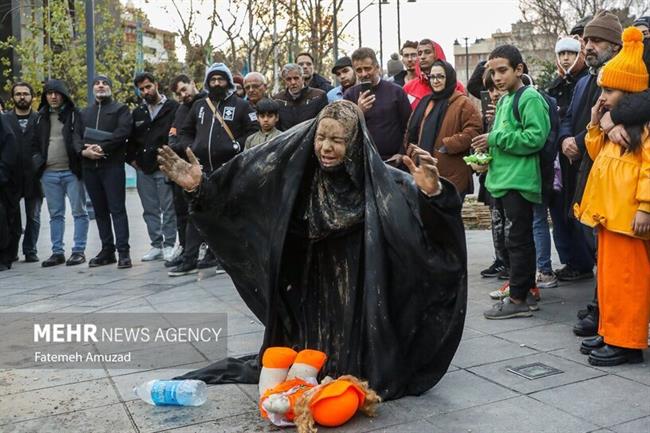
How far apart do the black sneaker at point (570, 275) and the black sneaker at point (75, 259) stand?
18.5 ft

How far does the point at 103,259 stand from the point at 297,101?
3.05 metres

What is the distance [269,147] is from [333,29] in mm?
23663

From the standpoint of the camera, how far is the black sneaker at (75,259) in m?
9.51

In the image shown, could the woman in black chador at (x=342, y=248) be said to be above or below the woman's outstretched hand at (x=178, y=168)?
below

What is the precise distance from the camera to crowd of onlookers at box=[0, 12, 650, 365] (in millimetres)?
4621

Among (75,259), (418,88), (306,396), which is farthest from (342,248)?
(75,259)

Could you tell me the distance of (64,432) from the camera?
385 centimetres

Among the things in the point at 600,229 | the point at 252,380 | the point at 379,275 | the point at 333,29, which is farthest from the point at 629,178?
the point at 333,29

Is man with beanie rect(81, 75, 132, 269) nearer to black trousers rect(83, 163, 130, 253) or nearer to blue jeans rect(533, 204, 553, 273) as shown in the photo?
black trousers rect(83, 163, 130, 253)

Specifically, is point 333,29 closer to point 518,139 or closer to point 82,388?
point 518,139

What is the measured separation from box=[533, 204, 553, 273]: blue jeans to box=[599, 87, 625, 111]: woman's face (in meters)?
2.32

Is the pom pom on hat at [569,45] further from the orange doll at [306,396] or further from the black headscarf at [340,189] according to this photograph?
the orange doll at [306,396]

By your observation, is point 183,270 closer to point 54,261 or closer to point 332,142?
point 54,261

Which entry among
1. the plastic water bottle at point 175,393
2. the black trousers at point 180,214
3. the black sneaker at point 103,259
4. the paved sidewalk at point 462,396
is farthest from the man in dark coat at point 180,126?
the plastic water bottle at point 175,393
